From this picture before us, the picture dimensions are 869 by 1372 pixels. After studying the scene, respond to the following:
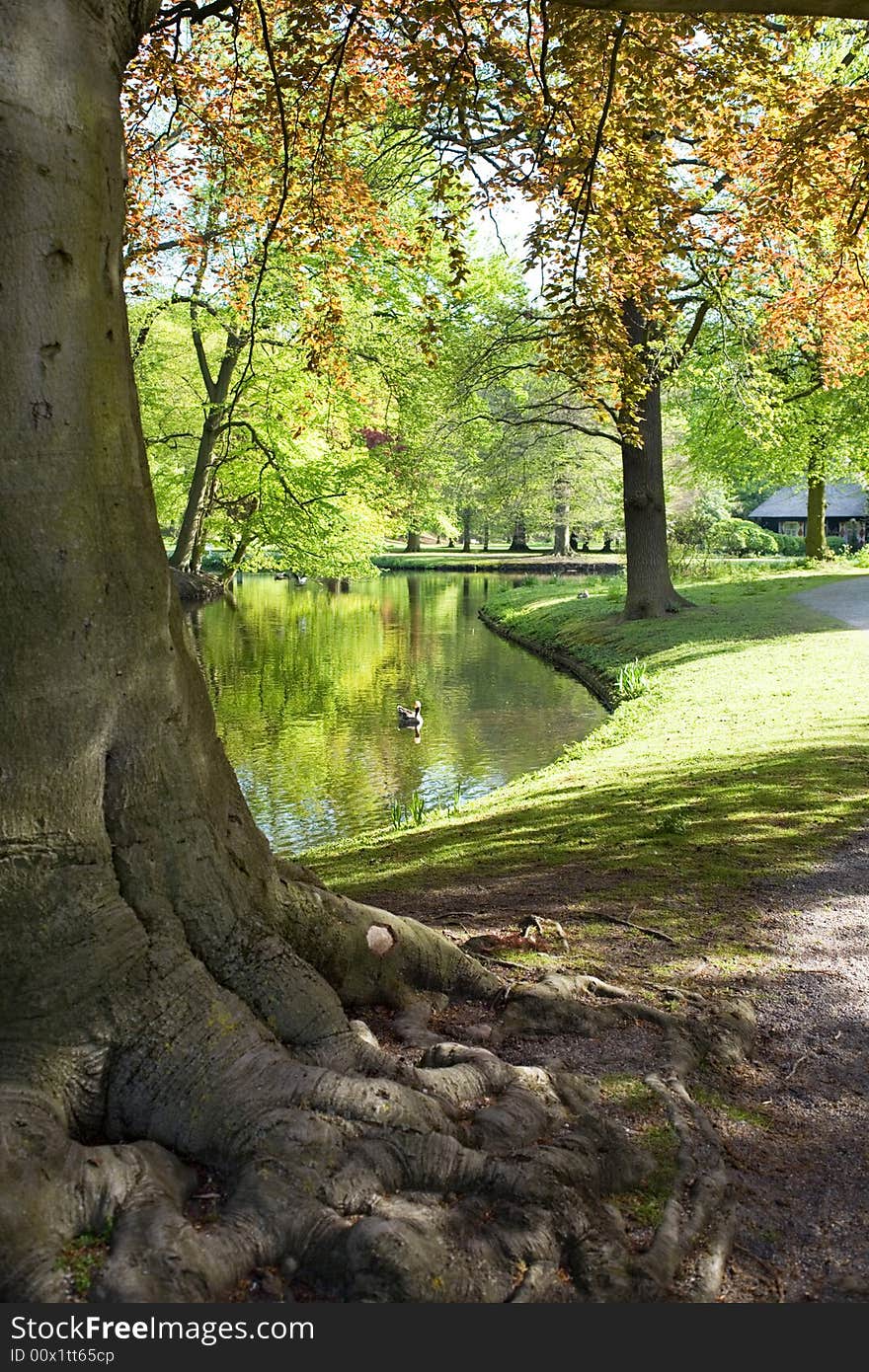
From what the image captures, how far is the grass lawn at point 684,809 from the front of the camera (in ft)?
22.2

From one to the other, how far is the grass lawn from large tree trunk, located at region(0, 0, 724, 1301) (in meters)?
2.28

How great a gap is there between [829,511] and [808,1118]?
6367cm

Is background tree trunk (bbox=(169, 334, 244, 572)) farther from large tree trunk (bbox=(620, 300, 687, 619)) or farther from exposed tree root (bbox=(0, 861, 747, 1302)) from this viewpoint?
exposed tree root (bbox=(0, 861, 747, 1302))

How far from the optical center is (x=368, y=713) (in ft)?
68.0

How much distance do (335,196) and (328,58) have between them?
6.07 ft

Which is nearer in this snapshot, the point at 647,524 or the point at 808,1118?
the point at 808,1118

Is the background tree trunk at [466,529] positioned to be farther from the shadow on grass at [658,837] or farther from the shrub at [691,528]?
the shadow on grass at [658,837]

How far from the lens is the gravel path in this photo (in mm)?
3246

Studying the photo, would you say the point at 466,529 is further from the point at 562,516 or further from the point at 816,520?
the point at 816,520

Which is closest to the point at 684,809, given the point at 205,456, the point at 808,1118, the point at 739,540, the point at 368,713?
the point at 808,1118

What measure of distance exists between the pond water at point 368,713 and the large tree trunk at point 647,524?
3.11 m

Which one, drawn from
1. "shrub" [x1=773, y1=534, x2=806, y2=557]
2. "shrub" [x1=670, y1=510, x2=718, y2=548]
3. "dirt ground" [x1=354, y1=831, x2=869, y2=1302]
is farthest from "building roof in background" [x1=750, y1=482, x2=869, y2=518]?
"dirt ground" [x1=354, y1=831, x2=869, y2=1302]

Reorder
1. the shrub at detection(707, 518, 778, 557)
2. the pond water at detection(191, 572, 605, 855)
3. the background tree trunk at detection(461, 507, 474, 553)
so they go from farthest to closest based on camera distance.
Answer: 1. the background tree trunk at detection(461, 507, 474, 553)
2. the shrub at detection(707, 518, 778, 557)
3. the pond water at detection(191, 572, 605, 855)

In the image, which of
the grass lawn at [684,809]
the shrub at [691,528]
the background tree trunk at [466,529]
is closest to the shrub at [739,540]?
the shrub at [691,528]
